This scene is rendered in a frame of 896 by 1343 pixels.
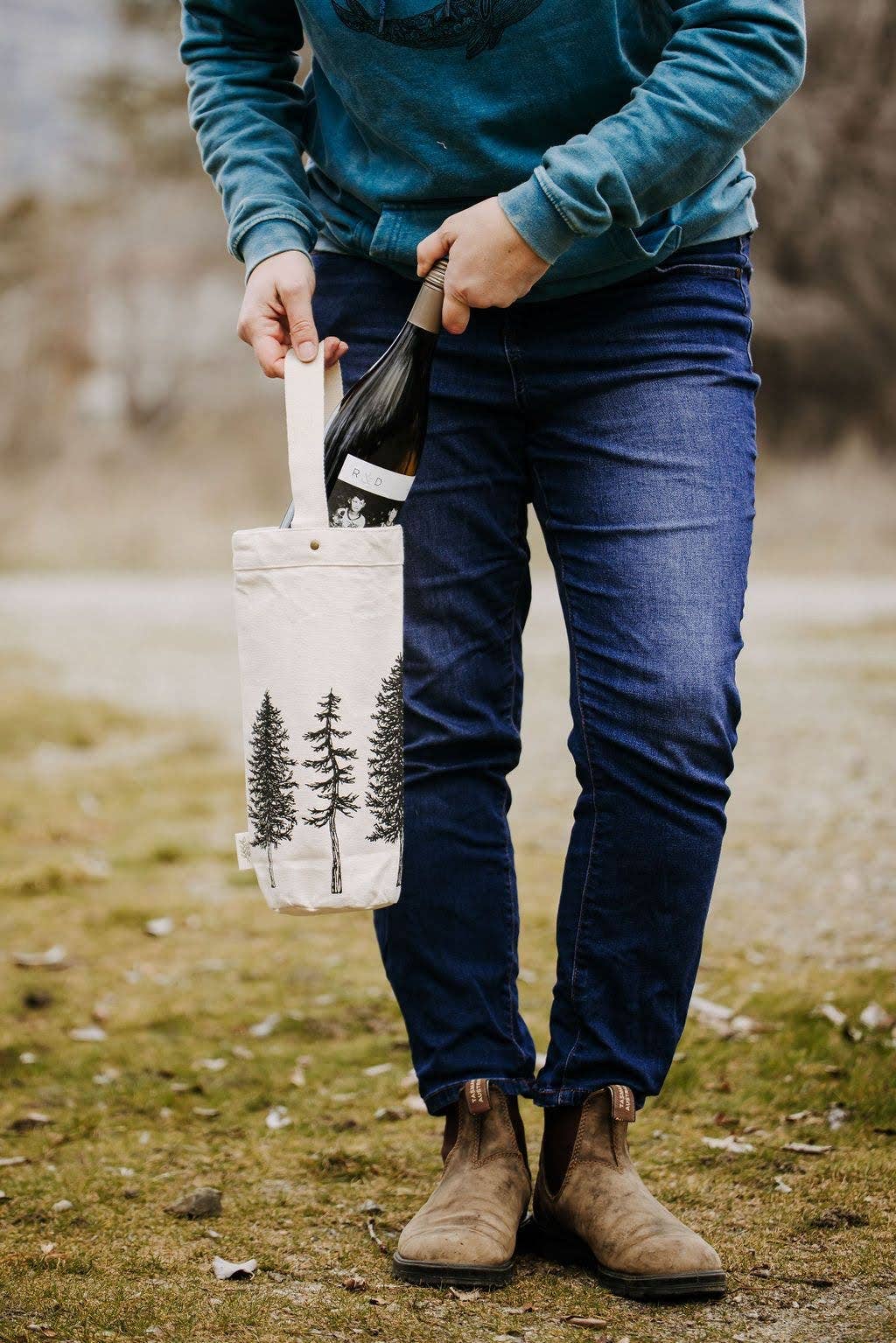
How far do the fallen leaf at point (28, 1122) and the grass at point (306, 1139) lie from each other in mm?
11

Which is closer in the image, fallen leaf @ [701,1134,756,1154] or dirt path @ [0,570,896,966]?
fallen leaf @ [701,1134,756,1154]

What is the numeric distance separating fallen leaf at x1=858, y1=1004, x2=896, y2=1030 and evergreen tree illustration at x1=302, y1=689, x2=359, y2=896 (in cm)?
130

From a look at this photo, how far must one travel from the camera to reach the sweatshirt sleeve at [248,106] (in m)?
1.71

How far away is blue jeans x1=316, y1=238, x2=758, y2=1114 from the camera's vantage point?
5.11ft

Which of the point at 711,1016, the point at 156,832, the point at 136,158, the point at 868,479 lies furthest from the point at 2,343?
the point at 711,1016

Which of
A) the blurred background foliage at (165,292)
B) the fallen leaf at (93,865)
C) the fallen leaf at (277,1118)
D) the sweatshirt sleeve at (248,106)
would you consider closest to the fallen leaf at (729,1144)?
the fallen leaf at (277,1118)

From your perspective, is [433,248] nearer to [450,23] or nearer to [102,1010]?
[450,23]

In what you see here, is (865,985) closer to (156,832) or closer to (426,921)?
(426,921)

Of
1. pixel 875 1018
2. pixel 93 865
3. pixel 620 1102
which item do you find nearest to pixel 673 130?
pixel 620 1102

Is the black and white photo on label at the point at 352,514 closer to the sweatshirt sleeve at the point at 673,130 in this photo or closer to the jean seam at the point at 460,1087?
the sweatshirt sleeve at the point at 673,130

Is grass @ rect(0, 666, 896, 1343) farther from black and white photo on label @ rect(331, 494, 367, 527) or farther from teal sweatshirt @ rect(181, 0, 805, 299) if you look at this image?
teal sweatshirt @ rect(181, 0, 805, 299)

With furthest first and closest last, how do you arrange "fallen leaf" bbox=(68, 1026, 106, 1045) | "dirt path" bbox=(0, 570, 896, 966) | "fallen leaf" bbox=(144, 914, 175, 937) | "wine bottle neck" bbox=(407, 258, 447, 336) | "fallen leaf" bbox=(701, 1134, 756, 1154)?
1. "dirt path" bbox=(0, 570, 896, 966)
2. "fallen leaf" bbox=(144, 914, 175, 937)
3. "fallen leaf" bbox=(68, 1026, 106, 1045)
4. "fallen leaf" bbox=(701, 1134, 756, 1154)
5. "wine bottle neck" bbox=(407, 258, 447, 336)

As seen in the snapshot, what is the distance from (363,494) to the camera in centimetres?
155

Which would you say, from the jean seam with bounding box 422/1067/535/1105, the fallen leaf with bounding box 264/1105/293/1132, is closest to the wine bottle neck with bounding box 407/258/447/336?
the jean seam with bounding box 422/1067/535/1105
